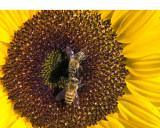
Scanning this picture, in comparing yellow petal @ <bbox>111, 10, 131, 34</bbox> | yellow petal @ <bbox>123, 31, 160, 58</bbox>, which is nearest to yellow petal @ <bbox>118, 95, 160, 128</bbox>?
yellow petal @ <bbox>123, 31, 160, 58</bbox>

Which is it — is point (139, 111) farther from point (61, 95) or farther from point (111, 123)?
point (61, 95)

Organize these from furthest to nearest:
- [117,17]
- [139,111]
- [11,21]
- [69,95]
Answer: [139,111]
[117,17]
[11,21]
[69,95]

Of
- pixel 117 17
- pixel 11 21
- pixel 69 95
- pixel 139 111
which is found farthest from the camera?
pixel 139 111

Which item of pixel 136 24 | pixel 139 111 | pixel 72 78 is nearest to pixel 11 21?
pixel 72 78

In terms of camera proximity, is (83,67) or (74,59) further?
(83,67)

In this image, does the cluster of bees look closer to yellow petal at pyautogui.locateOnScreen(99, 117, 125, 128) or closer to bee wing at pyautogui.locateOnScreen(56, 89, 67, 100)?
bee wing at pyautogui.locateOnScreen(56, 89, 67, 100)

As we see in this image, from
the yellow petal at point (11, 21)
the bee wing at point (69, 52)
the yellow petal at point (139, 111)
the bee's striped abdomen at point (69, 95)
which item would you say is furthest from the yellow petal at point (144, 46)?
the yellow petal at point (11, 21)
